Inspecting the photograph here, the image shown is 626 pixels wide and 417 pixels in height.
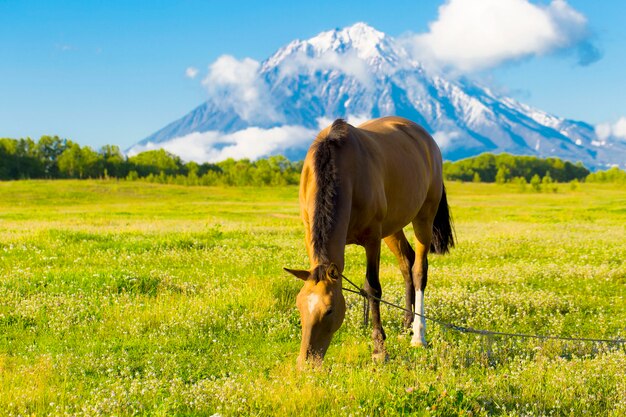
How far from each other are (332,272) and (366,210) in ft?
5.55

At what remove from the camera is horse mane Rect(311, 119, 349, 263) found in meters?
6.23

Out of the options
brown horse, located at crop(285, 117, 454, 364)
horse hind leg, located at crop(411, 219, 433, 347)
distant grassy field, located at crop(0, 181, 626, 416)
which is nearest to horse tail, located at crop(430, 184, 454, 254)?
brown horse, located at crop(285, 117, 454, 364)

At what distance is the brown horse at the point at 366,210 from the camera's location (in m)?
5.98

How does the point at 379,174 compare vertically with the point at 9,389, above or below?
above

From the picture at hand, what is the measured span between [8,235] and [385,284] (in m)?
14.1

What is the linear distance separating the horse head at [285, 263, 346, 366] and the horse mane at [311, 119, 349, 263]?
0.25 metres

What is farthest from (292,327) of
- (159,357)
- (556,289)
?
(556,289)

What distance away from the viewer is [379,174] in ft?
26.4

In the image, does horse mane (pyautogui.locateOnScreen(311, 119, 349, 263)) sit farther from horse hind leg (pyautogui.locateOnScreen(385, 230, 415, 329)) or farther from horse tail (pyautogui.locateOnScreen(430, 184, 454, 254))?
horse tail (pyautogui.locateOnScreen(430, 184, 454, 254))

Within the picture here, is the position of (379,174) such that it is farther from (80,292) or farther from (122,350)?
(80,292)

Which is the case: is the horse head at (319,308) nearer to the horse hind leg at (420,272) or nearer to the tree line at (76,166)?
the horse hind leg at (420,272)

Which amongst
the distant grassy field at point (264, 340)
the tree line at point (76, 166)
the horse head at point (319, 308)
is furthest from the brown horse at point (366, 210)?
the tree line at point (76, 166)

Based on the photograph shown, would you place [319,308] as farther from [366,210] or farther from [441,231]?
[441,231]

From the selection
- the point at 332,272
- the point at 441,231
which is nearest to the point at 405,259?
the point at 441,231
